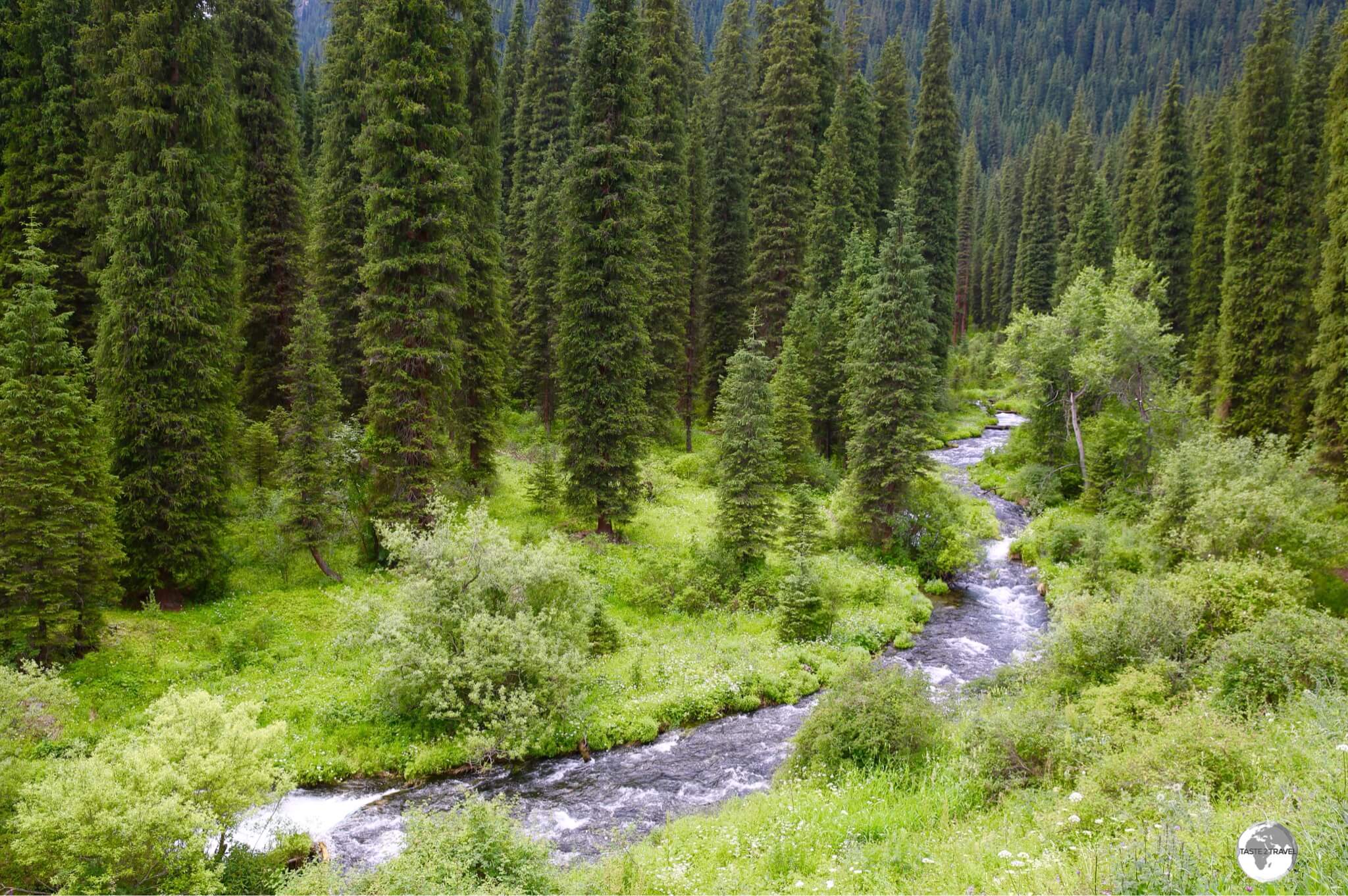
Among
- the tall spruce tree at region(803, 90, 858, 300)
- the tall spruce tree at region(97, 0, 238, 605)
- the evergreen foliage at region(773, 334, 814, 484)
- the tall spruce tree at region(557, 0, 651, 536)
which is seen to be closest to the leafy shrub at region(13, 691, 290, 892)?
the tall spruce tree at region(97, 0, 238, 605)

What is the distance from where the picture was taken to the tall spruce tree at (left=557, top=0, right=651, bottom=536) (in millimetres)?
27016

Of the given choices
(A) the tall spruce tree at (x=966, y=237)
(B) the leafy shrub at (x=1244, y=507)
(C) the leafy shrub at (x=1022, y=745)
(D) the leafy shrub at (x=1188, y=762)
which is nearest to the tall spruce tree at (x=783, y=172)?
(B) the leafy shrub at (x=1244, y=507)

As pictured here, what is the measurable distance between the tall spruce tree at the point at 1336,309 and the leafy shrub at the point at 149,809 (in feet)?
108

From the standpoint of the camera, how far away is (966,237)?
96938 millimetres

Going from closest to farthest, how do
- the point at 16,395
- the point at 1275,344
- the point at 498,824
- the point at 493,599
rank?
the point at 498,824 → the point at 16,395 → the point at 493,599 → the point at 1275,344

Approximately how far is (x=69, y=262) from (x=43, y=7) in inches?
326

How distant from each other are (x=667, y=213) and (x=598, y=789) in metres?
34.3

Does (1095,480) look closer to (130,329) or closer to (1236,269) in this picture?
(1236,269)

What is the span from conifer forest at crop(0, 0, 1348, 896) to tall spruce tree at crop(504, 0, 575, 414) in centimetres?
73

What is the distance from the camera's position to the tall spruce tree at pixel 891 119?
179ft

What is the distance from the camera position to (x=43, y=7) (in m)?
23.3

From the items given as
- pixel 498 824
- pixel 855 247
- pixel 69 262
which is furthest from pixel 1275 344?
pixel 69 262

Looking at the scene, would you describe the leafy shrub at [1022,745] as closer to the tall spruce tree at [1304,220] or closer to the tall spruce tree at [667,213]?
the tall spruce tree at [1304,220]

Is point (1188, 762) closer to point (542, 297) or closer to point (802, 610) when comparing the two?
point (802, 610)
